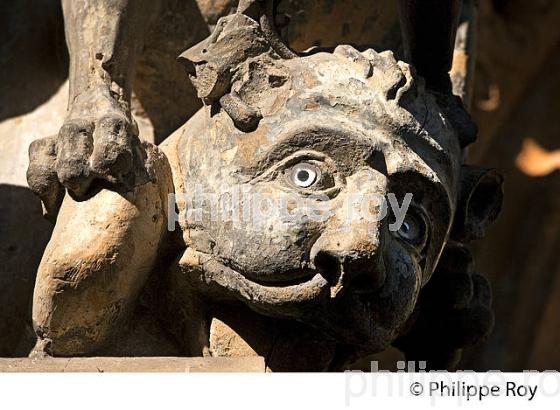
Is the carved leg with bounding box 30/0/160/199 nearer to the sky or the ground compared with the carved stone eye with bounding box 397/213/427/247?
nearer to the sky

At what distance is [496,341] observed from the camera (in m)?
3.52

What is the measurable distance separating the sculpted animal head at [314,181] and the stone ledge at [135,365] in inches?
3.2

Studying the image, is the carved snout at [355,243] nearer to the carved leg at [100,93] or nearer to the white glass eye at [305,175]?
the white glass eye at [305,175]

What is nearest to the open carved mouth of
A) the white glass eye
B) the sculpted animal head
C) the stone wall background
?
the sculpted animal head

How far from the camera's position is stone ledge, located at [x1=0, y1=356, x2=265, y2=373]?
6.84 feet

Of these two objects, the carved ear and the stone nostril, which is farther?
the carved ear

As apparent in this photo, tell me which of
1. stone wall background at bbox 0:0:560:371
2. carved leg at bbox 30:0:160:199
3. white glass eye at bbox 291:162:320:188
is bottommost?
stone wall background at bbox 0:0:560:371

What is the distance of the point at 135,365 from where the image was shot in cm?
211

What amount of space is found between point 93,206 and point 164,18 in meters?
0.51
